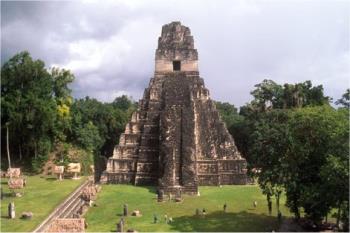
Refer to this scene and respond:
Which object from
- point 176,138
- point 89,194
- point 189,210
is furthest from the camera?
point 176,138

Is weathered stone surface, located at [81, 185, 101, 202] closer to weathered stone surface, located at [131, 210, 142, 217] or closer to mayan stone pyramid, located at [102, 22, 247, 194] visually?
weathered stone surface, located at [131, 210, 142, 217]

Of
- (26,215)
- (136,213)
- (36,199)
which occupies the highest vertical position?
(36,199)

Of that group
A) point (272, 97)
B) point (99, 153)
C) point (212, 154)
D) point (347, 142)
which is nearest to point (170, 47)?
point (212, 154)

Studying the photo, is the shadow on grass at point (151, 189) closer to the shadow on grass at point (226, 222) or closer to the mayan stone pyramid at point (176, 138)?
the mayan stone pyramid at point (176, 138)

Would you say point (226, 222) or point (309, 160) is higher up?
point (309, 160)

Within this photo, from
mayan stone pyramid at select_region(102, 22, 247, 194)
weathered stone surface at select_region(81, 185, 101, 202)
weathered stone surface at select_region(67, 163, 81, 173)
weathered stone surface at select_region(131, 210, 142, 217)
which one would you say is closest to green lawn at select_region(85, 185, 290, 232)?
weathered stone surface at select_region(131, 210, 142, 217)

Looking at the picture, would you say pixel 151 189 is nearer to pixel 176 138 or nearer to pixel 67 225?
pixel 176 138

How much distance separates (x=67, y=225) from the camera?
19719 mm

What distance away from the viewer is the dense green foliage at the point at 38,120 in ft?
116

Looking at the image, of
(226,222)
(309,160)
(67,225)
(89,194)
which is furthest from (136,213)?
(309,160)

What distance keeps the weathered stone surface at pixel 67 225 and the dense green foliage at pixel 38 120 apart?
17112 mm

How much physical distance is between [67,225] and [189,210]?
7.18m

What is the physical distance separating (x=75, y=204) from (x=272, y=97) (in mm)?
26213

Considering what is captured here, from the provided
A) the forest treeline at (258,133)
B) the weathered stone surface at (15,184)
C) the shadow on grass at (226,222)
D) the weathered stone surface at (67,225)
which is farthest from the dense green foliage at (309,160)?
the weathered stone surface at (15,184)
